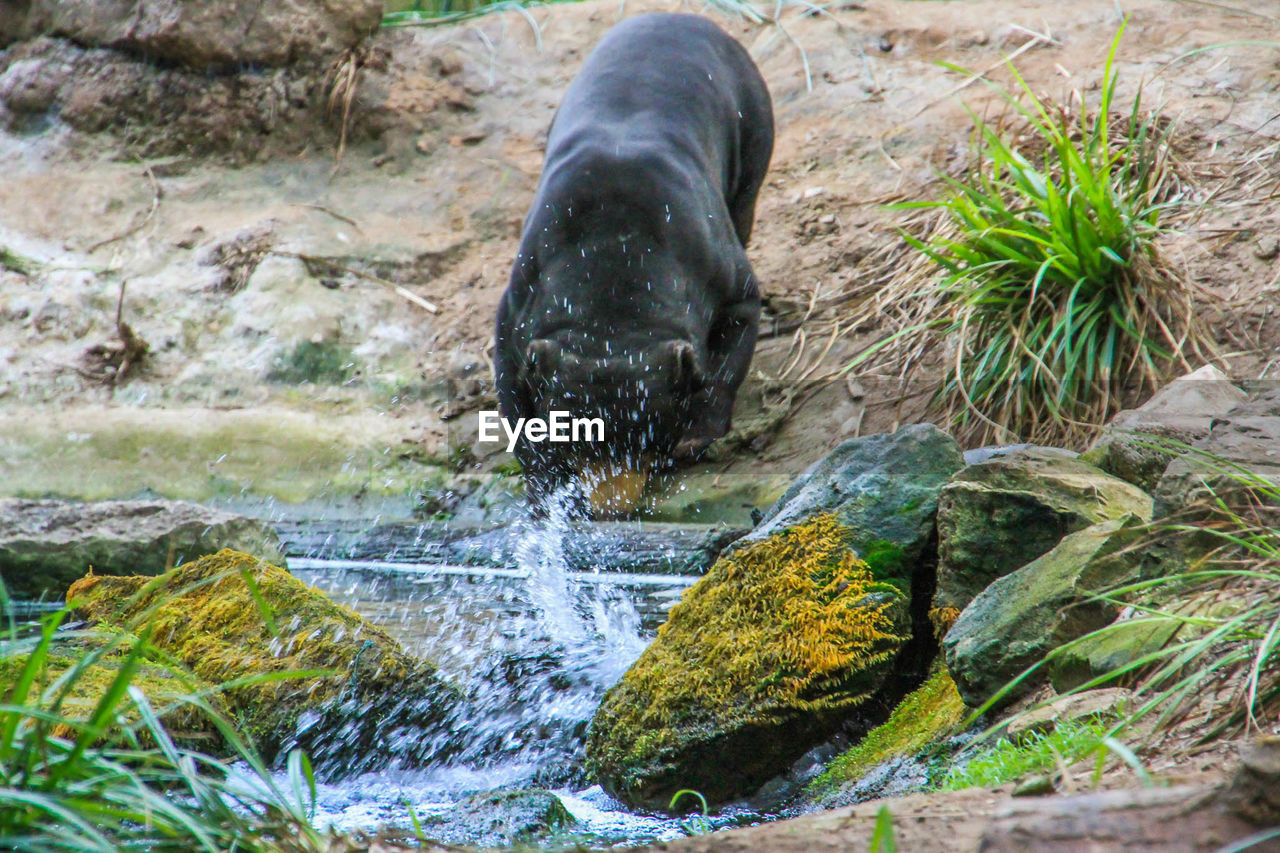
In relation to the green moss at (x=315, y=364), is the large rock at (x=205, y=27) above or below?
above

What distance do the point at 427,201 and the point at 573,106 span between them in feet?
7.56

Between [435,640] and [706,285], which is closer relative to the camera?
[435,640]

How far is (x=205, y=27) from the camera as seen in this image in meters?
7.25

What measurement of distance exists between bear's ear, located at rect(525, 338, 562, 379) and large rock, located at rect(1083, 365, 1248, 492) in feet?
7.09

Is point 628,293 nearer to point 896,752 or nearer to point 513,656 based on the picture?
point 513,656

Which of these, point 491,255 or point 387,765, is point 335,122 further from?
point 387,765

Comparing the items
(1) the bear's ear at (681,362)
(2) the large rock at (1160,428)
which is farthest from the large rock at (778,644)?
(1) the bear's ear at (681,362)

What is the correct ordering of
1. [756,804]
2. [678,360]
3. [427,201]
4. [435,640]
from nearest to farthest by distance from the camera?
[756,804], [435,640], [678,360], [427,201]

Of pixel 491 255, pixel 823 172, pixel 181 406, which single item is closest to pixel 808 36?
pixel 823 172

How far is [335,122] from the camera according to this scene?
7613mm

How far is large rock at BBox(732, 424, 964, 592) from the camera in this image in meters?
2.46

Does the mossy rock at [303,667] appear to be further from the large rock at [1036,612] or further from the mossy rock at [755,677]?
the large rock at [1036,612]

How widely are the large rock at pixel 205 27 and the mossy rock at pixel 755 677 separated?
6172mm

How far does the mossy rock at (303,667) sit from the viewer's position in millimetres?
2553
